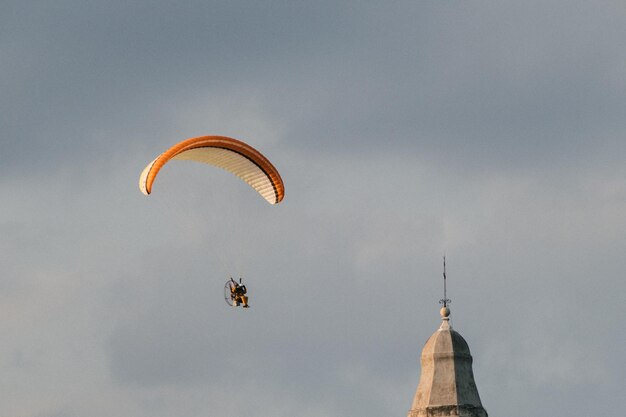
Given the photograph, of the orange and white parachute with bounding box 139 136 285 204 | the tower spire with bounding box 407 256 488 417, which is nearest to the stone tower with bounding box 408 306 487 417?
the tower spire with bounding box 407 256 488 417

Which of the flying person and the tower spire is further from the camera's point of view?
the tower spire

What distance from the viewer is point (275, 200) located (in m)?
140

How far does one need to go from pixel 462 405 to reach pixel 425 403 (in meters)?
2.77

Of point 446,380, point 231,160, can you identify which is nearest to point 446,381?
point 446,380

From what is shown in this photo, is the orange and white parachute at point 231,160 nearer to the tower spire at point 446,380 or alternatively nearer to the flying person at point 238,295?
the flying person at point 238,295

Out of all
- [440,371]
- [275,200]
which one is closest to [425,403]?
[440,371]

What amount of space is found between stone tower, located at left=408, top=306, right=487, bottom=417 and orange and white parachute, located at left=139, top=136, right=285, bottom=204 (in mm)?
38311

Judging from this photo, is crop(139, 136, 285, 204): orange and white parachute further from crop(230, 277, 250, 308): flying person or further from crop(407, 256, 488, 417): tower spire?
crop(407, 256, 488, 417): tower spire

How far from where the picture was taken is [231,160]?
461ft

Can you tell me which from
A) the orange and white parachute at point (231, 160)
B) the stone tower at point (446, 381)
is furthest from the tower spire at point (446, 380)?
the orange and white parachute at point (231, 160)

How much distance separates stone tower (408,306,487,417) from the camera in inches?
6885

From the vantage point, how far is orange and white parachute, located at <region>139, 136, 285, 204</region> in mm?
135625

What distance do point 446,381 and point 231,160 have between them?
133ft

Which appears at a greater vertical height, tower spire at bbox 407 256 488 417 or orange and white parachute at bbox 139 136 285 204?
tower spire at bbox 407 256 488 417
